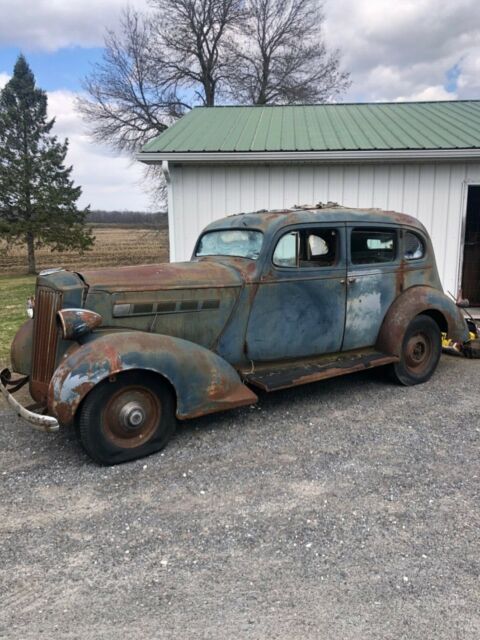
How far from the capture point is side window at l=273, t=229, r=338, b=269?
14.6 feet

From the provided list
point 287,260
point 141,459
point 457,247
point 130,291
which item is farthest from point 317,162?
point 141,459

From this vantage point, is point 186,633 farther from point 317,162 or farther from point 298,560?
point 317,162

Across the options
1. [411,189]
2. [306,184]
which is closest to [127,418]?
[306,184]

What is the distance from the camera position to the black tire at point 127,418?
3.39 metres

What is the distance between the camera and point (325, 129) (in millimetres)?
8781

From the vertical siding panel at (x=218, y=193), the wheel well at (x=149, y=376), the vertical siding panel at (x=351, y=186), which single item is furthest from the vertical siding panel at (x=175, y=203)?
the wheel well at (x=149, y=376)

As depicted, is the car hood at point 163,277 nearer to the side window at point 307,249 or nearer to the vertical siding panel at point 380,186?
the side window at point 307,249

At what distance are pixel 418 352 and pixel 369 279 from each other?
1.09m

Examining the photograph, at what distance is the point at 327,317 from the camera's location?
4645mm

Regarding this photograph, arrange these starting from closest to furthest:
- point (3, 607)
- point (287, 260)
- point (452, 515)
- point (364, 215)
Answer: point (3, 607), point (452, 515), point (287, 260), point (364, 215)

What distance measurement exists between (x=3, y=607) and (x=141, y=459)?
1494 mm

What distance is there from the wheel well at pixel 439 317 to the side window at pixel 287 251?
5.50 ft

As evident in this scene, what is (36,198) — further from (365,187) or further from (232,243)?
(232,243)

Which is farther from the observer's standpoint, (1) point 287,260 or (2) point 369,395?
(2) point 369,395
